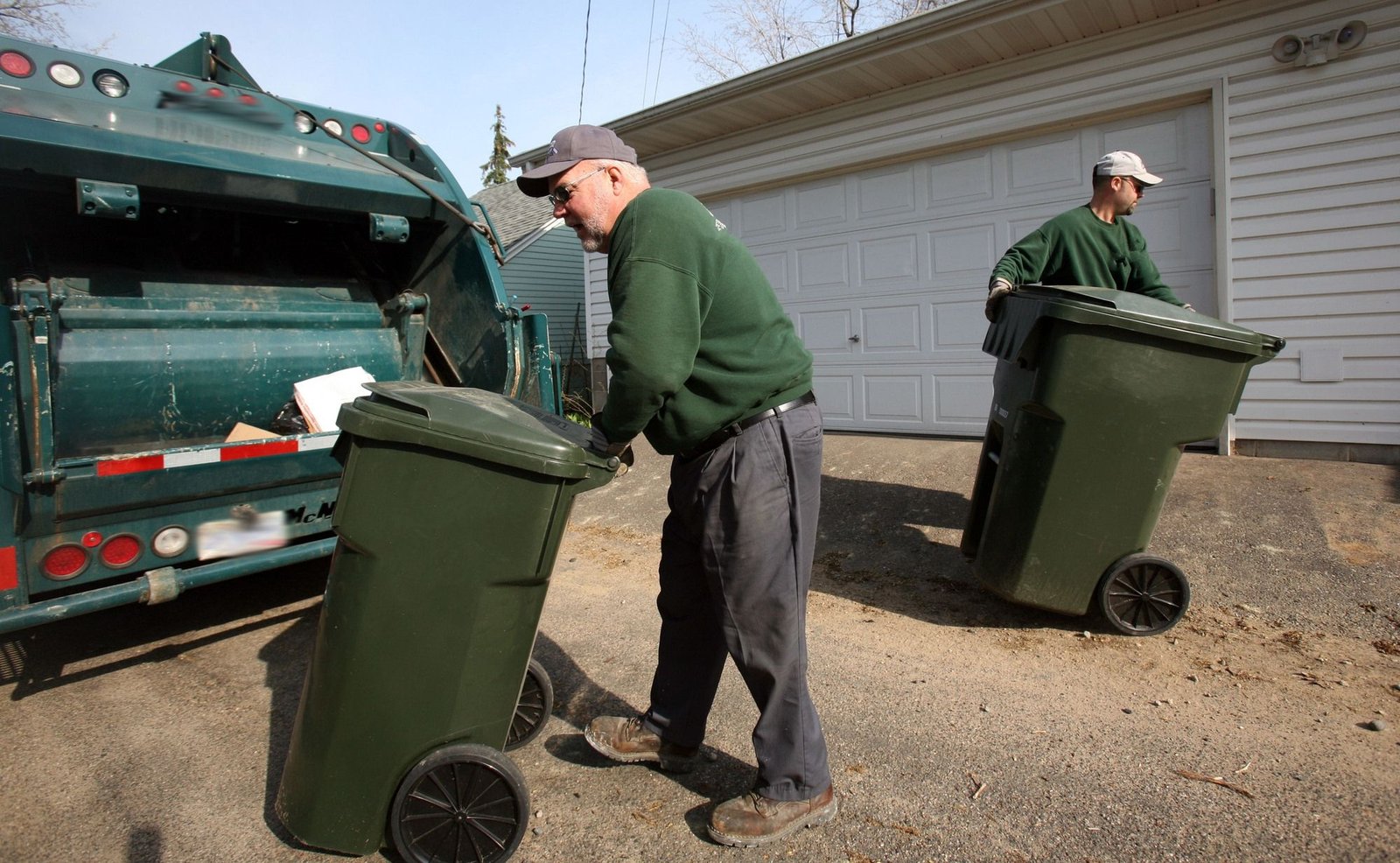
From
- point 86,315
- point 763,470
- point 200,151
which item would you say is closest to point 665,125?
point 200,151

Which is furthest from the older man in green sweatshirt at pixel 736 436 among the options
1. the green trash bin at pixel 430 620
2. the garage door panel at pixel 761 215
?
the garage door panel at pixel 761 215

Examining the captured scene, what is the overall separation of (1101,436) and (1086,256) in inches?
38.5

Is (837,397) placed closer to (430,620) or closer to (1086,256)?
(1086,256)

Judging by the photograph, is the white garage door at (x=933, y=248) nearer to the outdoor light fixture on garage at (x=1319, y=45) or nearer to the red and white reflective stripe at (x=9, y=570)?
the outdoor light fixture on garage at (x=1319, y=45)

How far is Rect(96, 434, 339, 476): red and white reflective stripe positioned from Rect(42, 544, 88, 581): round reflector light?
0.28m

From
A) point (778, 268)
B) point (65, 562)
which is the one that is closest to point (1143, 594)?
A: point (65, 562)

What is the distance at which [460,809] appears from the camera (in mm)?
1952

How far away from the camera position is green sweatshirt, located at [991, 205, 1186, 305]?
11.6 feet

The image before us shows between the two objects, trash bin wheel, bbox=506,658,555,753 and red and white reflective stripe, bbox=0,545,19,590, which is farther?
red and white reflective stripe, bbox=0,545,19,590

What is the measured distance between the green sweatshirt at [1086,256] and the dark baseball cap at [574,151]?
2.07 meters

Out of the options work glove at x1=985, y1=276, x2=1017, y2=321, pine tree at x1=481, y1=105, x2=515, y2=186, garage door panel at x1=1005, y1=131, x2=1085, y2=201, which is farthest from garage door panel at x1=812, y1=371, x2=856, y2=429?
pine tree at x1=481, y1=105, x2=515, y2=186

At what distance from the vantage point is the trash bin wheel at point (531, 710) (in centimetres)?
249

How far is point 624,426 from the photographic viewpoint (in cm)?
192

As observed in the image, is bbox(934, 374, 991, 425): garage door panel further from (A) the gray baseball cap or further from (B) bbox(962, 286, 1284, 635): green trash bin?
(B) bbox(962, 286, 1284, 635): green trash bin
